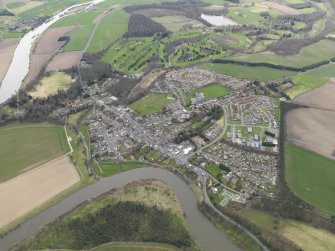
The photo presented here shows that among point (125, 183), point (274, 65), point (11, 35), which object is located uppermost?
point (11, 35)

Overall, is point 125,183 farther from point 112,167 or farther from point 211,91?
point 211,91

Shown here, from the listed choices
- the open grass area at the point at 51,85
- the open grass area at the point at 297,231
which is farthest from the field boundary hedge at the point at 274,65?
the open grass area at the point at 297,231

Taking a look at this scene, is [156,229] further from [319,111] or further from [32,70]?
[32,70]

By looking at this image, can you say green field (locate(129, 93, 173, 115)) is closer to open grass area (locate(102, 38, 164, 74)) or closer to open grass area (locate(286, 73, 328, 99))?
open grass area (locate(102, 38, 164, 74))

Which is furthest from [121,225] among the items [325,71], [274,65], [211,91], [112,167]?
[325,71]

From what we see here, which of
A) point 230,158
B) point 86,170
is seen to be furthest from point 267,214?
point 86,170
